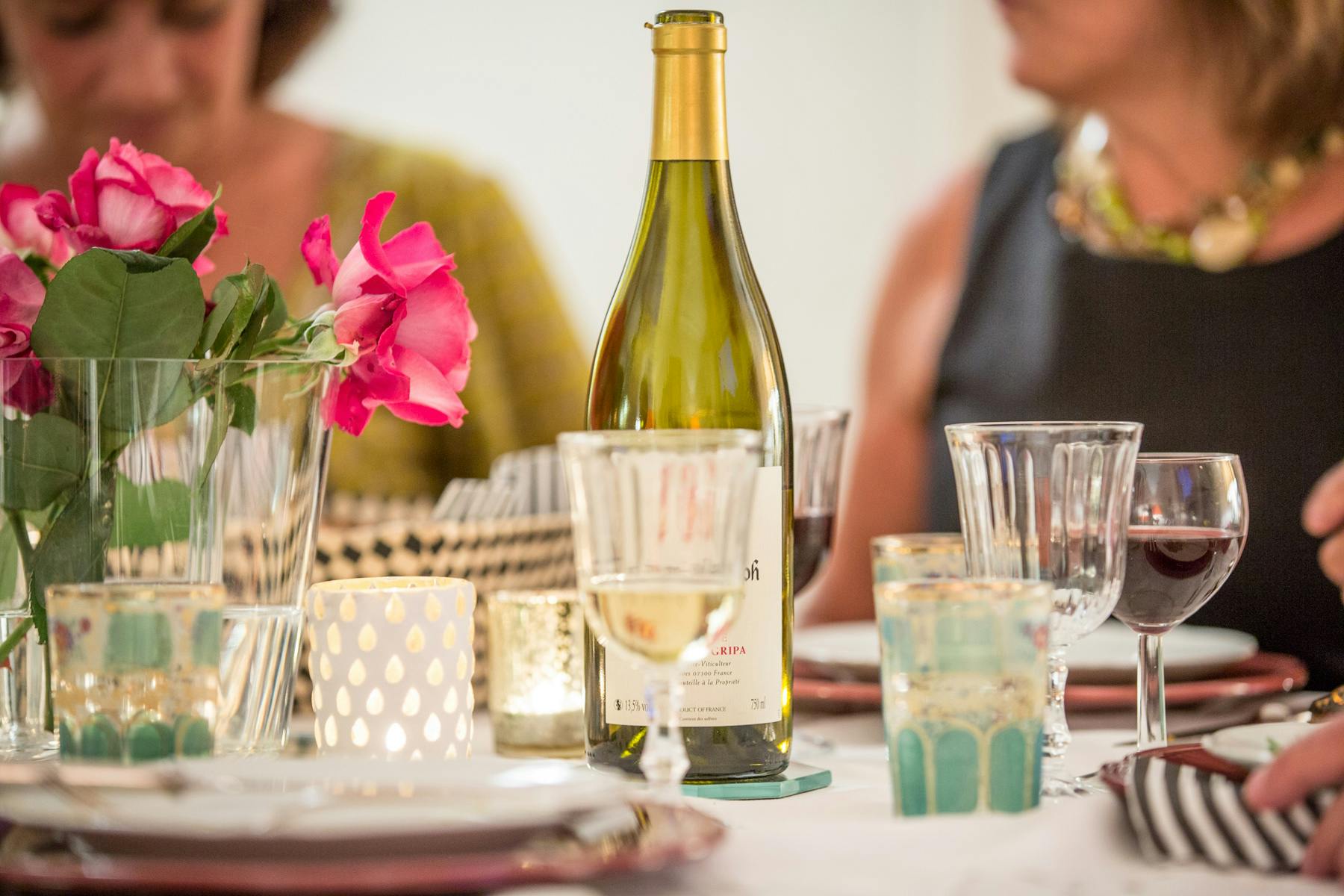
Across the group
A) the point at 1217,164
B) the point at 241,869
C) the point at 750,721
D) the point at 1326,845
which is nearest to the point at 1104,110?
the point at 1217,164

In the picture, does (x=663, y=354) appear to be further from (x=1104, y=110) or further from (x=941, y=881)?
(x=1104, y=110)

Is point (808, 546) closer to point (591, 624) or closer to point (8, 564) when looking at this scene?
point (591, 624)

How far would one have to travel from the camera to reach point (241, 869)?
16.9 inches

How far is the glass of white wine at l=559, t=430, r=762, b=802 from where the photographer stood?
540mm

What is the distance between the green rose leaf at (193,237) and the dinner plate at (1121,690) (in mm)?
487

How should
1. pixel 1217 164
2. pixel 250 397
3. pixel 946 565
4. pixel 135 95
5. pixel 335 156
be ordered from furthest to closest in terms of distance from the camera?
1. pixel 335 156
2. pixel 135 95
3. pixel 1217 164
4. pixel 946 565
5. pixel 250 397

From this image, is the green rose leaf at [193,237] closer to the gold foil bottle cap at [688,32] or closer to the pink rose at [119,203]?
the pink rose at [119,203]

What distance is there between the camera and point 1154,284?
1.90 m

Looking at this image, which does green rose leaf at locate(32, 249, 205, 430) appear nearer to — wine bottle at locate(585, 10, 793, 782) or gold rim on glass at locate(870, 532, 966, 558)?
wine bottle at locate(585, 10, 793, 782)

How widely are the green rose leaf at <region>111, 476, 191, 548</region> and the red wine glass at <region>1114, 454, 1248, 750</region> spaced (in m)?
0.49

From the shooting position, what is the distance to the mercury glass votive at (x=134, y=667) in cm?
54

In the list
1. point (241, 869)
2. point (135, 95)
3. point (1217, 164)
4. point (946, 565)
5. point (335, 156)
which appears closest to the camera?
point (241, 869)

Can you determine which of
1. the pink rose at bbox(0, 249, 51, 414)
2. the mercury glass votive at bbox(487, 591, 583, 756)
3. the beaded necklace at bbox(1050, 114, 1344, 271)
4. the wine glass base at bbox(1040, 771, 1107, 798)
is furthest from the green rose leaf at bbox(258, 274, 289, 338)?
the beaded necklace at bbox(1050, 114, 1344, 271)

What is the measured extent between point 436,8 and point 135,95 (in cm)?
68
